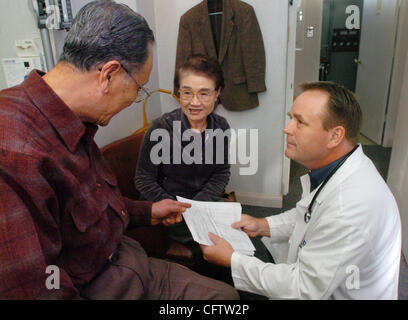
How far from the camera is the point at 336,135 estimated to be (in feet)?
3.30

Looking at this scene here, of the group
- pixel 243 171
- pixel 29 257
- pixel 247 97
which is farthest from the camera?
pixel 243 171

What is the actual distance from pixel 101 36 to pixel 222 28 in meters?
1.73

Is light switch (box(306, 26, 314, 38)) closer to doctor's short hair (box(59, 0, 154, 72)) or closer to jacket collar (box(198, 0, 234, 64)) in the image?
jacket collar (box(198, 0, 234, 64))

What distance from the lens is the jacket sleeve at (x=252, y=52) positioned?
222 cm

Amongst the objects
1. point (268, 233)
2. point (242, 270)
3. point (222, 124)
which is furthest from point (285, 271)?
point (222, 124)

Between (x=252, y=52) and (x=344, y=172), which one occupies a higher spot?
(x=252, y=52)

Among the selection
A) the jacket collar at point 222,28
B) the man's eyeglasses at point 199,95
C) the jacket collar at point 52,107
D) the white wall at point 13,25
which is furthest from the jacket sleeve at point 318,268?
the jacket collar at point 222,28

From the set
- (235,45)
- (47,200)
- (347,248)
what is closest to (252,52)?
(235,45)

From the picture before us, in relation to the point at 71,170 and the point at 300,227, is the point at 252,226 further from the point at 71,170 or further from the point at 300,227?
the point at 71,170

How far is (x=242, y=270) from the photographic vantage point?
104 cm

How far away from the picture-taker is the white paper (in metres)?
1.13

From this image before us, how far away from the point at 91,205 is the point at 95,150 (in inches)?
10.3

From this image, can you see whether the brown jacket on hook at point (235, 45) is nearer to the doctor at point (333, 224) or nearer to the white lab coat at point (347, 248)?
the doctor at point (333, 224)
